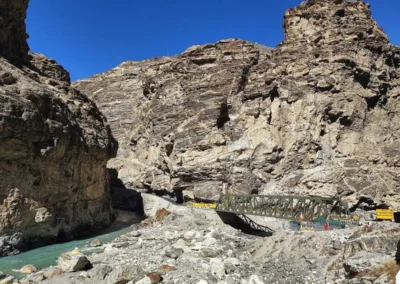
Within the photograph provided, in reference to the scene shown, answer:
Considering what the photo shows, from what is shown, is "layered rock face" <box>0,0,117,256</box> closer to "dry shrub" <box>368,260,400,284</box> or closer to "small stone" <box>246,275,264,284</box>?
"small stone" <box>246,275,264,284</box>

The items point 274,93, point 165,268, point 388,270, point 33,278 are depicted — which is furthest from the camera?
point 274,93

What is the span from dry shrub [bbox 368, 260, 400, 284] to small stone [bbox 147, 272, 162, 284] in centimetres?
962

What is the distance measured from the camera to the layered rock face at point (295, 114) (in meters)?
36.1

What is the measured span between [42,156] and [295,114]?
86.9ft

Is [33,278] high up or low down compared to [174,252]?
down

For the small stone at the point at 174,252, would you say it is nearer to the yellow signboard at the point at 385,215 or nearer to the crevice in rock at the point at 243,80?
the yellow signboard at the point at 385,215

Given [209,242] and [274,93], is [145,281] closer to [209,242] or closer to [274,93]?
[209,242]

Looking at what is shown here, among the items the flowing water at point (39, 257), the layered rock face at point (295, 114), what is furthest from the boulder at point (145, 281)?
the layered rock face at point (295, 114)

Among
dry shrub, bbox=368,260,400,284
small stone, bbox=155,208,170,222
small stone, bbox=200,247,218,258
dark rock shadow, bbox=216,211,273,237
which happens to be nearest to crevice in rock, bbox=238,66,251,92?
dark rock shadow, bbox=216,211,273,237

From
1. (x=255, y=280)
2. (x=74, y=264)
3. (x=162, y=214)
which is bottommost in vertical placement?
(x=74, y=264)

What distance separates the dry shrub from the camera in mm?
8044

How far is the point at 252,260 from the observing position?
18969 millimetres

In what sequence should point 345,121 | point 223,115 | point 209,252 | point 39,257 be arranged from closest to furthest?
point 209,252 < point 39,257 < point 345,121 < point 223,115

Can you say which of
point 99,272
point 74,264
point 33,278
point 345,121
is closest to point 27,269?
point 33,278
